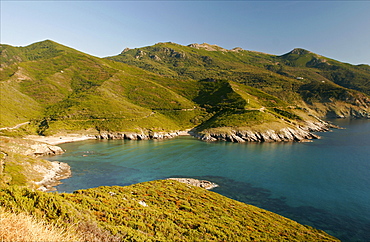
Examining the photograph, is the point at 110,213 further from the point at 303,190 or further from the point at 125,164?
the point at 125,164

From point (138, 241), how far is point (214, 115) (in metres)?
137

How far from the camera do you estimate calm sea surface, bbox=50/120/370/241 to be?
39.2 metres

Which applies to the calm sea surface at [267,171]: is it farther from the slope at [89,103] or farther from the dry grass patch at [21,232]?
the dry grass patch at [21,232]

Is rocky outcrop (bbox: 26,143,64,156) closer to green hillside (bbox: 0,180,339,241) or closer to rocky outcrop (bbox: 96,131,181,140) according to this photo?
rocky outcrop (bbox: 96,131,181,140)

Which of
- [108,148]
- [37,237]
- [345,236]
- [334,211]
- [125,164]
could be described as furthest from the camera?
[108,148]

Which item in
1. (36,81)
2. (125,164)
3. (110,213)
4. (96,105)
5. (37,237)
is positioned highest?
(36,81)

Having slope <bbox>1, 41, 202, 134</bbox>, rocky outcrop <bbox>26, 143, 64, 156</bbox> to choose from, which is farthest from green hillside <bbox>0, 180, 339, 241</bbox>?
slope <bbox>1, 41, 202, 134</bbox>

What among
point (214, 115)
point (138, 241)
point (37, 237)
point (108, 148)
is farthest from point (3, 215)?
point (214, 115)

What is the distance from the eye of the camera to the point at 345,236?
3105cm

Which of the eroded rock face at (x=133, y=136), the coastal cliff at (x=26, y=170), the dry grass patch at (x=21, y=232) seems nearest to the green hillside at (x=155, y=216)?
the dry grass patch at (x=21, y=232)

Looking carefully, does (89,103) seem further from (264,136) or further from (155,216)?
(155,216)

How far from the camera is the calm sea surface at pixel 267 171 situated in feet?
129

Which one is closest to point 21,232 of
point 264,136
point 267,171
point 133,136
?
point 267,171

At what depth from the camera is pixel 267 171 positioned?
63.2 metres
